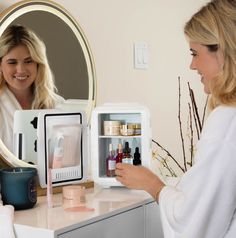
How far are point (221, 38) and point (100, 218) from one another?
59 centimetres

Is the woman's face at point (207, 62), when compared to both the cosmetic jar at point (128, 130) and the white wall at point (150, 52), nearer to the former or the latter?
the cosmetic jar at point (128, 130)

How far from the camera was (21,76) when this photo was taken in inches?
63.7

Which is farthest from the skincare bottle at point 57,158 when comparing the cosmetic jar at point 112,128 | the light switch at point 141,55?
A: the light switch at point 141,55

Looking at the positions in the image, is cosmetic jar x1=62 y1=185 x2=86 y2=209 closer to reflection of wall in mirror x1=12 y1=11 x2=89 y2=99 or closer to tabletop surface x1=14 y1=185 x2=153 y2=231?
tabletop surface x1=14 y1=185 x2=153 y2=231

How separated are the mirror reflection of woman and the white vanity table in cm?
31

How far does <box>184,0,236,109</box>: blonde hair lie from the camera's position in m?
1.24

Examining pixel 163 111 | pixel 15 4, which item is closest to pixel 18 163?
pixel 15 4

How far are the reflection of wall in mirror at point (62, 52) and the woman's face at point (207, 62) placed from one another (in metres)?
0.58

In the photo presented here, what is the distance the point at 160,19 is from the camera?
2.33 meters

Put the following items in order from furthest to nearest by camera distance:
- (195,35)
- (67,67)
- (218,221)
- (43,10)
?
(67,67), (43,10), (195,35), (218,221)

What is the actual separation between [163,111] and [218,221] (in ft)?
3.92

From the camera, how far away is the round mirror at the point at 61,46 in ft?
5.21

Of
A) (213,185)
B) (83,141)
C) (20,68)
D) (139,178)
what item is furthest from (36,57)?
(213,185)

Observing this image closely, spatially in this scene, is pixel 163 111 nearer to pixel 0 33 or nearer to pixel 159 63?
pixel 159 63
